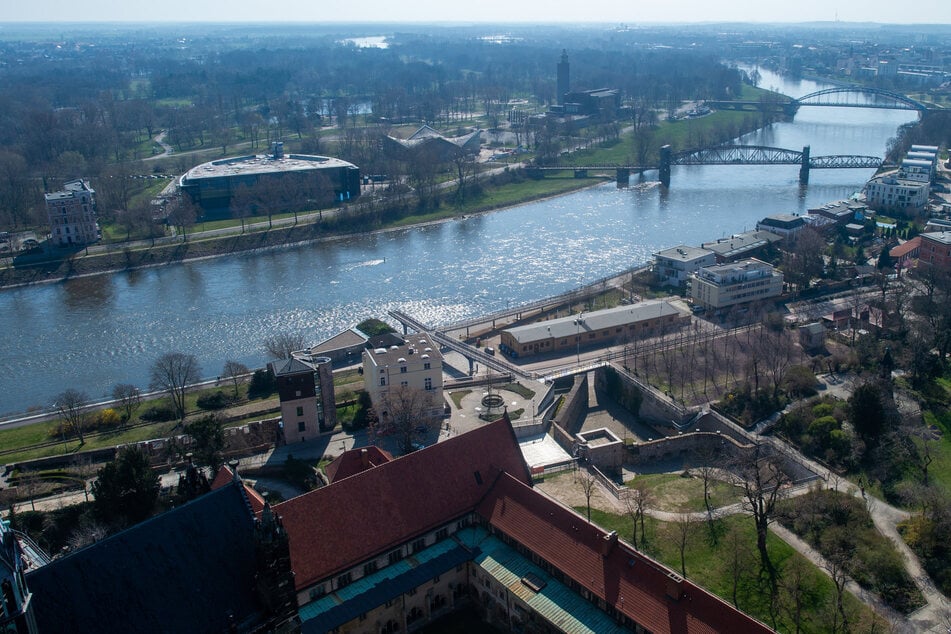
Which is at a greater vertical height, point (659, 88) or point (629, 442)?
point (659, 88)

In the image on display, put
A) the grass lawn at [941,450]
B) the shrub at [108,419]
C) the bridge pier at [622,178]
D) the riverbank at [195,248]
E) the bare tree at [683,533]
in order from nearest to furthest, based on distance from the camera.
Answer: the bare tree at [683,533] < the grass lawn at [941,450] < the shrub at [108,419] < the riverbank at [195,248] < the bridge pier at [622,178]

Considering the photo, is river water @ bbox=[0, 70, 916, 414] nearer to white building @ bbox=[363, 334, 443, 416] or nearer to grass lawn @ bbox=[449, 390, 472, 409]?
white building @ bbox=[363, 334, 443, 416]

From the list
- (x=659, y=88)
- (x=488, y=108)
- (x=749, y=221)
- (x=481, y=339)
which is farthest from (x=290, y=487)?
(x=659, y=88)

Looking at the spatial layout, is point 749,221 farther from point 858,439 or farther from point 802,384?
point 858,439

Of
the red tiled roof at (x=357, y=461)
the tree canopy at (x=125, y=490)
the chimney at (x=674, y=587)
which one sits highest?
the chimney at (x=674, y=587)

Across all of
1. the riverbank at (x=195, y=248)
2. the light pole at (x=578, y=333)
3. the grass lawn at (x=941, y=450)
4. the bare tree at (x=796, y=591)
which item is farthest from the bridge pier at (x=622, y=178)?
the bare tree at (x=796, y=591)

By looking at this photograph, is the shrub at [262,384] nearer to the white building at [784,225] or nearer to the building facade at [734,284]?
the building facade at [734,284]
